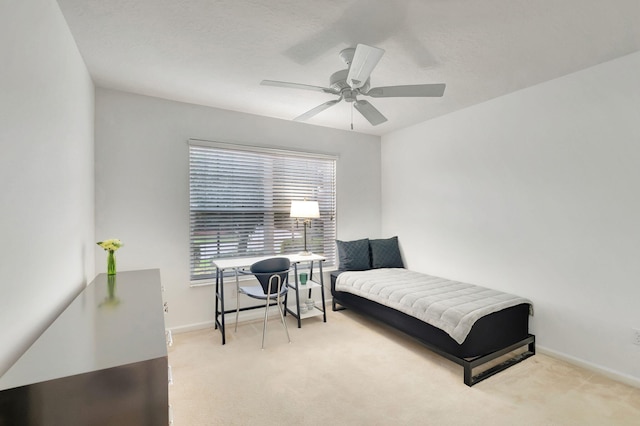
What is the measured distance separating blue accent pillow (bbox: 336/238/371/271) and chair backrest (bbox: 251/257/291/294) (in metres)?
1.26

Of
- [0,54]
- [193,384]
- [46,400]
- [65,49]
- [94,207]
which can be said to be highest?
[65,49]

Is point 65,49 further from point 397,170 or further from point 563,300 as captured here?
point 563,300

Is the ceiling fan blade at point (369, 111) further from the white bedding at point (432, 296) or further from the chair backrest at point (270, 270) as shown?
the white bedding at point (432, 296)

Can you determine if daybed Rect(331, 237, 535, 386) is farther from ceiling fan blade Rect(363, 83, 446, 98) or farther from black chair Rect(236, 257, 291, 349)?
ceiling fan blade Rect(363, 83, 446, 98)

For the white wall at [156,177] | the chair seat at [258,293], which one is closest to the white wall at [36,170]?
the white wall at [156,177]

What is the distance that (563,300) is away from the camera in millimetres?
2701

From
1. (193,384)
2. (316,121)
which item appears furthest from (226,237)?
(316,121)

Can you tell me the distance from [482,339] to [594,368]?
982 millimetres

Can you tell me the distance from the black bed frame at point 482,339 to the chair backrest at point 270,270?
1.15 m

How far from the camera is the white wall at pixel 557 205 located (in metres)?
2.36

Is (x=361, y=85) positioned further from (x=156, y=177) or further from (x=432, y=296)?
(x=156, y=177)

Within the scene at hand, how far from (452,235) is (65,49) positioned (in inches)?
155

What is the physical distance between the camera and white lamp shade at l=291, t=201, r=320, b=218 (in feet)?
12.1

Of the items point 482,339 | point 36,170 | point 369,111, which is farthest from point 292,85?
point 482,339
